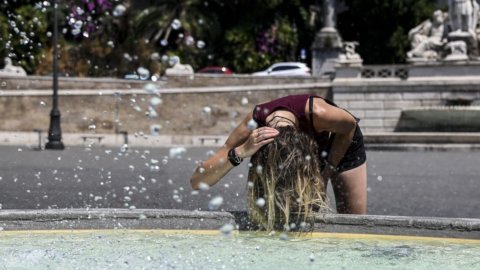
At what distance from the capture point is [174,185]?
41.3 ft

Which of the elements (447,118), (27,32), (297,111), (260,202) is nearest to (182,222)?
(260,202)

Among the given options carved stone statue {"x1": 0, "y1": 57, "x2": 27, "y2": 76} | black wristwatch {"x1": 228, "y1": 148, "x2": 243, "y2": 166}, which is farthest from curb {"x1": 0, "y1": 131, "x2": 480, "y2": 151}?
black wristwatch {"x1": 228, "y1": 148, "x2": 243, "y2": 166}

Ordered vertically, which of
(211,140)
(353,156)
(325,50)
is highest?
(325,50)

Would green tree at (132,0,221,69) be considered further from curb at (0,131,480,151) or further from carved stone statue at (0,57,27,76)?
curb at (0,131,480,151)

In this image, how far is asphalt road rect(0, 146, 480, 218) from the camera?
396 inches

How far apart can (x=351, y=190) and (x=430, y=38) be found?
23.8 m

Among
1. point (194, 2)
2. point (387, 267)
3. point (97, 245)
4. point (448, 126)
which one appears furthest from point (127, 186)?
point (194, 2)

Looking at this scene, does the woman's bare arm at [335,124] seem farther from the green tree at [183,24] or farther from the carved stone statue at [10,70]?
the green tree at [183,24]

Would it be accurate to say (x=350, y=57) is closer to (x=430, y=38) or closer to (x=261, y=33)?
(x=430, y=38)

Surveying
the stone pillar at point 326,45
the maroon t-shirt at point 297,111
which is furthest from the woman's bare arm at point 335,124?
the stone pillar at point 326,45

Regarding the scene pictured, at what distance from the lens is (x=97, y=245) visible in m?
5.52

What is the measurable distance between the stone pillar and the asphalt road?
19.1m

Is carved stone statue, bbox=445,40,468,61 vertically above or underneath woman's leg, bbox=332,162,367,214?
above

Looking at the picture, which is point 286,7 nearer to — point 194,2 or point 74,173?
point 194,2
